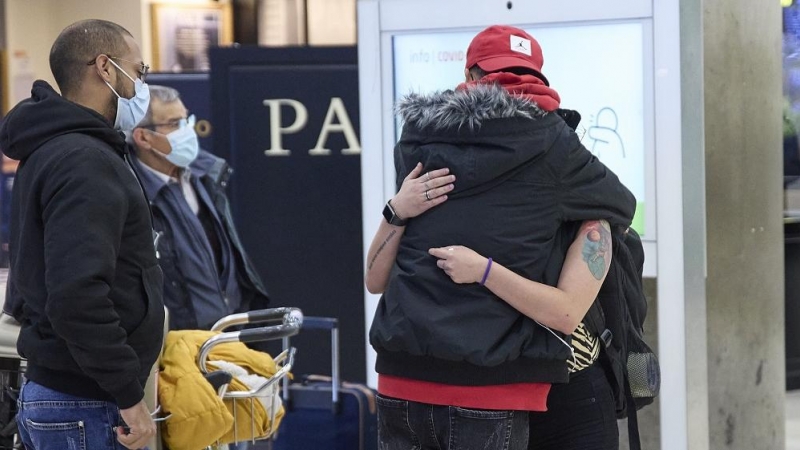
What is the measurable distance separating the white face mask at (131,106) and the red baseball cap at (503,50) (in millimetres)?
758

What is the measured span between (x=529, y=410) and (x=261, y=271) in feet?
9.84

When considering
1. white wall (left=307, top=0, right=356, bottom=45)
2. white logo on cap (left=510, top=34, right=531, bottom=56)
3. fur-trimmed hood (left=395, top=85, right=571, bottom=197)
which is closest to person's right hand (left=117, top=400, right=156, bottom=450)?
fur-trimmed hood (left=395, top=85, right=571, bottom=197)

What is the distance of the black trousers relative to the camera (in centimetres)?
261

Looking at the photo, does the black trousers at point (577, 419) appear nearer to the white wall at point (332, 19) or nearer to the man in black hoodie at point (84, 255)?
the man in black hoodie at point (84, 255)

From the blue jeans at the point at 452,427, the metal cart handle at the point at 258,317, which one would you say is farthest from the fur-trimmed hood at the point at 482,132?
the metal cart handle at the point at 258,317

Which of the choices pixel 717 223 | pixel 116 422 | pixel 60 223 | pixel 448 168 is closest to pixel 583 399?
pixel 448 168

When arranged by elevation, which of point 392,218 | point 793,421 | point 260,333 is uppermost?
point 392,218

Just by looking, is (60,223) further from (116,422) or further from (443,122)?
(443,122)

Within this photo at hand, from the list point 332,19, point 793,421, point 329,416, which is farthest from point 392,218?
point 332,19

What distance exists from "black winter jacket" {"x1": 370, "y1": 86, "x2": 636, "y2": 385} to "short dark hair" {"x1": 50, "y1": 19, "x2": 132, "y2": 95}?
0.76 metres

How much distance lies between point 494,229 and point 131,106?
88 cm

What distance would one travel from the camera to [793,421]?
21.2 feet

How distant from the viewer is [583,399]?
2621mm

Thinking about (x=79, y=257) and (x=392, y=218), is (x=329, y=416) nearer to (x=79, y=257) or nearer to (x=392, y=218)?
(x=392, y=218)
